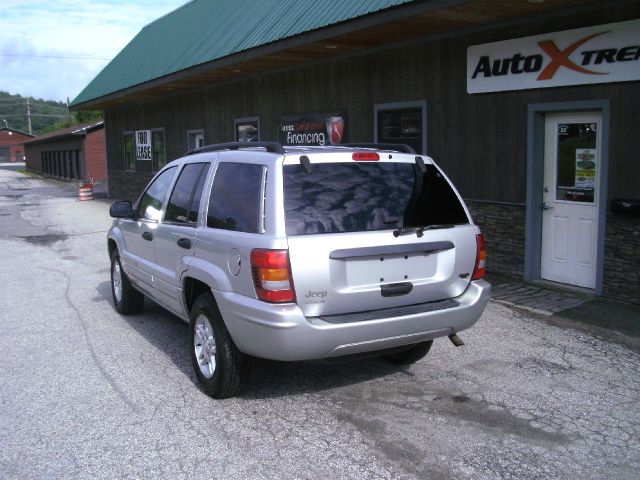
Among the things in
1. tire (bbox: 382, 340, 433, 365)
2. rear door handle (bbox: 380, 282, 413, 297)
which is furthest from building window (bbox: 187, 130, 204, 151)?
rear door handle (bbox: 380, 282, 413, 297)

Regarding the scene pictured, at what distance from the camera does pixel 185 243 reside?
209 inches

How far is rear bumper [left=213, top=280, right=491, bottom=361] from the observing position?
4246mm

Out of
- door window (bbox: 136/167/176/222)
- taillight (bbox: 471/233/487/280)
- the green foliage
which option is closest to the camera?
taillight (bbox: 471/233/487/280)

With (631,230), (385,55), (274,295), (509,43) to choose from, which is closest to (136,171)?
(385,55)

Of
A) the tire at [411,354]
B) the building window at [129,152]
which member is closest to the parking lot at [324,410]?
the tire at [411,354]

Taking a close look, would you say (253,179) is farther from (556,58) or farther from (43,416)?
(556,58)

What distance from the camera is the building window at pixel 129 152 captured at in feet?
80.8

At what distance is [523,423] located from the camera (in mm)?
4523

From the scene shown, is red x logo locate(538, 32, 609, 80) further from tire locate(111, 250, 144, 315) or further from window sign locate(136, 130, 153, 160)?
window sign locate(136, 130, 153, 160)

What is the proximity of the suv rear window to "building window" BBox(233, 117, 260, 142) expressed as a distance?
1122 centimetres

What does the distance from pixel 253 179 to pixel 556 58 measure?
17.6 feet

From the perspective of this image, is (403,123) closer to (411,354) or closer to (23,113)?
(411,354)

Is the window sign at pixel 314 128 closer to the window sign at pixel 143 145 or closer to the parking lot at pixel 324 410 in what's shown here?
the parking lot at pixel 324 410

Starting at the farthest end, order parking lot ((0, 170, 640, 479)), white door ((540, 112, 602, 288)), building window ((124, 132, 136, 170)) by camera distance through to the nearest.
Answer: building window ((124, 132, 136, 170)), white door ((540, 112, 602, 288)), parking lot ((0, 170, 640, 479))
